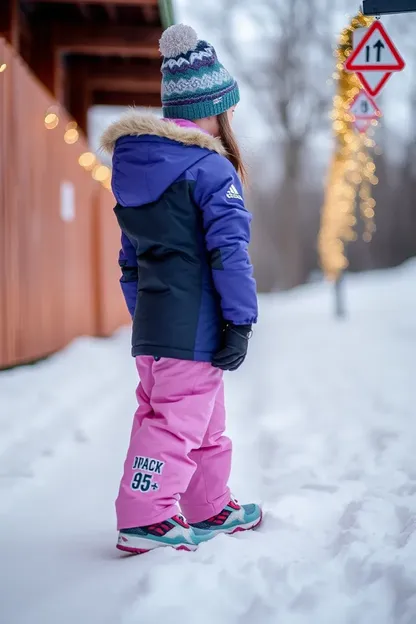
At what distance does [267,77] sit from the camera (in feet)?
61.9

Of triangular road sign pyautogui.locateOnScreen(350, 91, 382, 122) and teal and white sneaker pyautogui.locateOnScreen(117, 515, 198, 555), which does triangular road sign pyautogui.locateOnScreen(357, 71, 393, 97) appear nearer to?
triangular road sign pyautogui.locateOnScreen(350, 91, 382, 122)

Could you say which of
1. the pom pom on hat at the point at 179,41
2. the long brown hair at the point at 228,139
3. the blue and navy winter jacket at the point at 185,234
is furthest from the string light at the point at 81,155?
the blue and navy winter jacket at the point at 185,234

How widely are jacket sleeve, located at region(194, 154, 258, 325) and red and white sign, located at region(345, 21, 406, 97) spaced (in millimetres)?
1461

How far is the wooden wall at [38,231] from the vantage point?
5.57 metres

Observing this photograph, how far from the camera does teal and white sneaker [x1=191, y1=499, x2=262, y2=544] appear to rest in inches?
107

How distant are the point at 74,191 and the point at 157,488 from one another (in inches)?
251

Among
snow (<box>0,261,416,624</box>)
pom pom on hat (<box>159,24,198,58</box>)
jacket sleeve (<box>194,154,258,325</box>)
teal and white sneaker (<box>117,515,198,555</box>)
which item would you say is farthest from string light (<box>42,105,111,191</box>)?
teal and white sneaker (<box>117,515,198,555</box>)

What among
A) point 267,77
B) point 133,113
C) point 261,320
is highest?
point 267,77

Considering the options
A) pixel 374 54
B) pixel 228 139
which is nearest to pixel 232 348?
pixel 228 139

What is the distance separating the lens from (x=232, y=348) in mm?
2459

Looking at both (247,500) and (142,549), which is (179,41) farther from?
(247,500)

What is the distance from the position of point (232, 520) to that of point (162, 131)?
4.64 ft

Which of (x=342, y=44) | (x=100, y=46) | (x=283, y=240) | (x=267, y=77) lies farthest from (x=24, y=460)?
(x=283, y=240)

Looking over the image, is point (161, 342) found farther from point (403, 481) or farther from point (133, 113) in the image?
point (403, 481)
